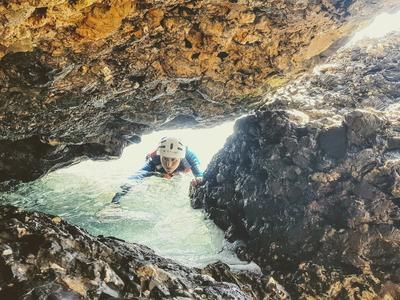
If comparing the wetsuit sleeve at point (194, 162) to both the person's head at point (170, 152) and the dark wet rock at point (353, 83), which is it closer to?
the person's head at point (170, 152)

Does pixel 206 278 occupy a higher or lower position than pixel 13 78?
lower

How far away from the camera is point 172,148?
30.9 ft

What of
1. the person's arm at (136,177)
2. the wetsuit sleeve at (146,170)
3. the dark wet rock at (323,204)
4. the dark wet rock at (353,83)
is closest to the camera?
the dark wet rock at (323,204)

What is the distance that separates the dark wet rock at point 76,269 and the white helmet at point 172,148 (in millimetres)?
5155

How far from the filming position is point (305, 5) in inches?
200

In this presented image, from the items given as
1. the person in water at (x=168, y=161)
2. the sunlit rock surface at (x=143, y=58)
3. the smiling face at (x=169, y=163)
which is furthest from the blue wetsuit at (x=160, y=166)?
the sunlit rock surface at (x=143, y=58)

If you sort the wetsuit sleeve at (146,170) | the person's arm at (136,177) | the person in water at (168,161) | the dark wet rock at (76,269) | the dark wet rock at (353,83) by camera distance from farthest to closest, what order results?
1. the person in water at (168,161)
2. the wetsuit sleeve at (146,170)
3. the person's arm at (136,177)
4. the dark wet rock at (353,83)
5. the dark wet rock at (76,269)

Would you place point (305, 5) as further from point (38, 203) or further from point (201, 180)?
point (38, 203)

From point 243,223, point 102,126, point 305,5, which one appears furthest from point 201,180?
point 305,5

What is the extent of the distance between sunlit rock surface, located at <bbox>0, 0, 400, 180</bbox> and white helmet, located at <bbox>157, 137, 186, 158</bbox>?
74.8 inches

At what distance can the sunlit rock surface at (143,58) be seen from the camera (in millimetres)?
3896

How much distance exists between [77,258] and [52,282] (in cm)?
40

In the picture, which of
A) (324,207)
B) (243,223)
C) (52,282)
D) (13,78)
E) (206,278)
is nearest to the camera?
(52,282)

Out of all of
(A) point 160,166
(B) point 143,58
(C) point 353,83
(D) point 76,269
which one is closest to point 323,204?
(C) point 353,83
